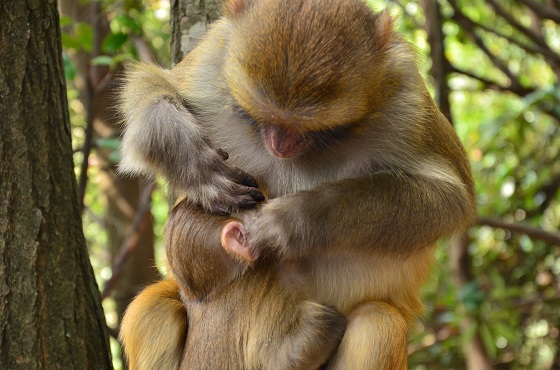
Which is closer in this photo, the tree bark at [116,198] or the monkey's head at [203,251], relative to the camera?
the monkey's head at [203,251]

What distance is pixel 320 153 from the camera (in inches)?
133

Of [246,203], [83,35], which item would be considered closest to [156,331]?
[246,203]

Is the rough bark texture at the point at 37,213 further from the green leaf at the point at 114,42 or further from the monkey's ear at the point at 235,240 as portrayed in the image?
the green leaf at the point at 114,42

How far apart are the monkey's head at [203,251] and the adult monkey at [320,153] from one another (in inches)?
2.7

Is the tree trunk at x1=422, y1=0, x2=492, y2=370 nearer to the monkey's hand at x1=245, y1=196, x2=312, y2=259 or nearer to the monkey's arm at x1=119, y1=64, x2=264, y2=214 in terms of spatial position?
the monkey's hand at x1=245, y1=196, x2=312, y2=259

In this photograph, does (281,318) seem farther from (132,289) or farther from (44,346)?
(132,289)

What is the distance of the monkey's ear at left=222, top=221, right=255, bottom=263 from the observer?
127 inches

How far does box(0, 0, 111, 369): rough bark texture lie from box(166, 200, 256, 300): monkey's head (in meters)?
0.50

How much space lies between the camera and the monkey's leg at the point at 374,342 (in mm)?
3277

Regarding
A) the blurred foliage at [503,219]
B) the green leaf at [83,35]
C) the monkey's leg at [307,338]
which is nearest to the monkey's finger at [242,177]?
the monkey's leg at [307,338]

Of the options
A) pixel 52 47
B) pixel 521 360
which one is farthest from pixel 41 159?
pixel 521 360

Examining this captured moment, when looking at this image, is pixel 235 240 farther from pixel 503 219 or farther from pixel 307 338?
pixel 503 219

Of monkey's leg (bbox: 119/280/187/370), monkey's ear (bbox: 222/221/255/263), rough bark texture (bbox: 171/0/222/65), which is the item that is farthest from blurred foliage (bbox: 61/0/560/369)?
monkey's ear (bbox: 222/221/255/263)

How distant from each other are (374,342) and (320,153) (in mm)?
847
